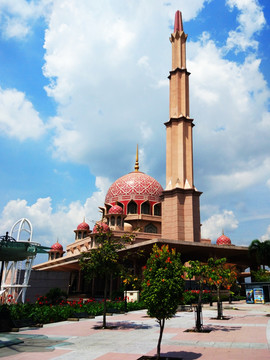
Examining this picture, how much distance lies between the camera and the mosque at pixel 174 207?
126 feet

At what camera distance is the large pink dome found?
202ft

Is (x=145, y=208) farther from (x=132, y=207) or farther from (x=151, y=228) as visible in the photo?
(x=151, y=228)

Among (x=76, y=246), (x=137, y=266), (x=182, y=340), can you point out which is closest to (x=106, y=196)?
(x=76, y=246)

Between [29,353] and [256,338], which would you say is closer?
[29,353]

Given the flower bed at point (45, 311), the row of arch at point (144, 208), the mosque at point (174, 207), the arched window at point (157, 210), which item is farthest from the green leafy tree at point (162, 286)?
the arched window at point (157, 210)

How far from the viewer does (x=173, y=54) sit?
5100 centimetres

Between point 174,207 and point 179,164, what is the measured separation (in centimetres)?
618

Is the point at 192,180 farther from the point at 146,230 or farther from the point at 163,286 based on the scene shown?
the point at 163,286

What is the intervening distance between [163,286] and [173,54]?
4791 centimetres

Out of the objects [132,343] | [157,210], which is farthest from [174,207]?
[132,343]

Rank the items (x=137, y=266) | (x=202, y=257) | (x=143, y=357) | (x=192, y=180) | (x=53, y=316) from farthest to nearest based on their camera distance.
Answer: (x=192, y=180)
(x=202, y=257)
(x=137, y=266)
(x=53, y=316)
(x=143, y=357)

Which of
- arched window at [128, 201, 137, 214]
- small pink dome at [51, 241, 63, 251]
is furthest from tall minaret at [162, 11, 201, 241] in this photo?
small pink dome at [51, 241, 63, 251]

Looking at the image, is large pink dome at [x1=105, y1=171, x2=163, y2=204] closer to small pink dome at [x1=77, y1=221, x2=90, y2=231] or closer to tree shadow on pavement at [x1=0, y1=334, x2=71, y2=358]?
small pink dome at [x1=77, y1=221, x2=90, y2=231]

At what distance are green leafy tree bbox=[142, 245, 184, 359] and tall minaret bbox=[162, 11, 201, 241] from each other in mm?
32722
